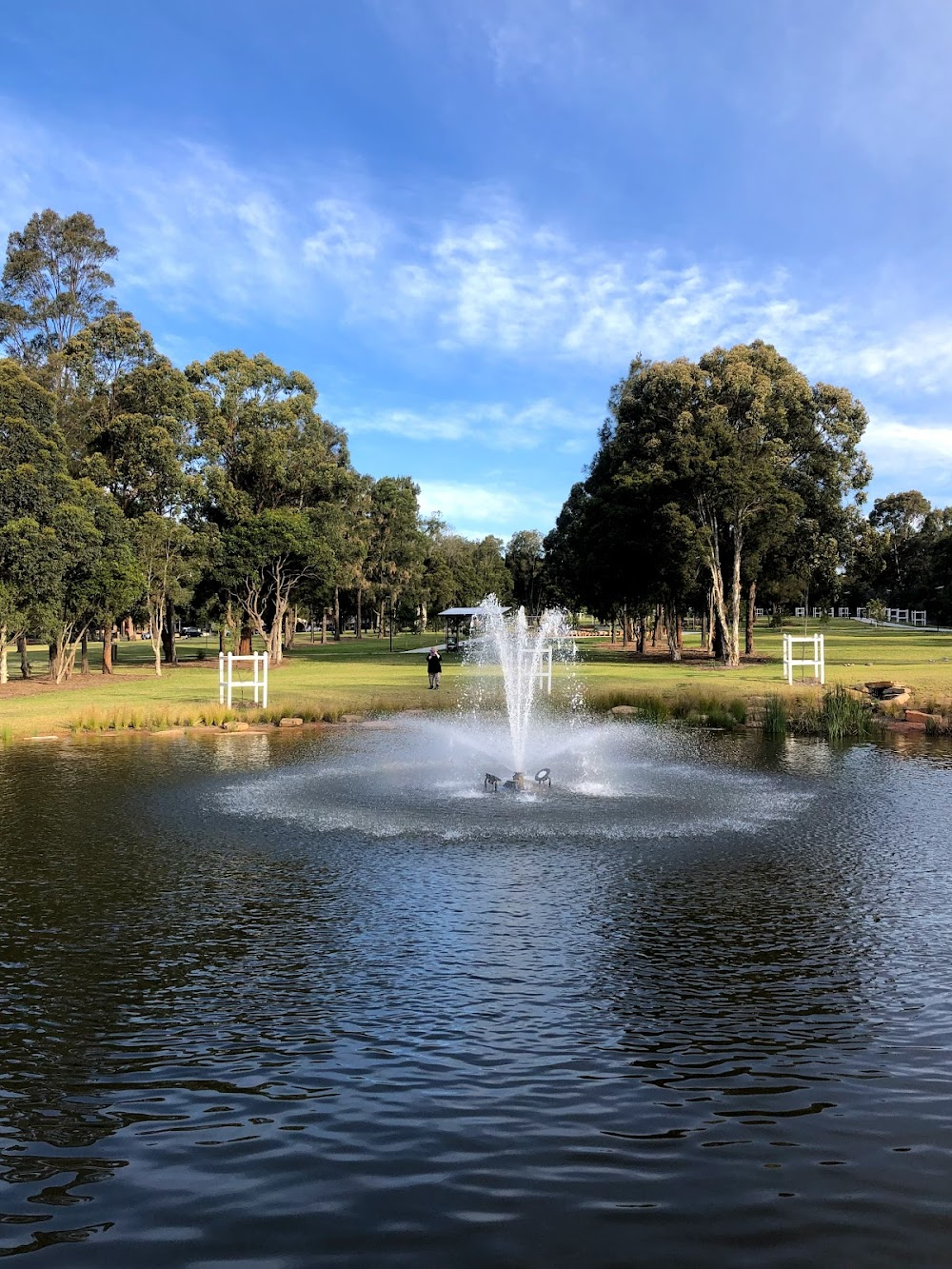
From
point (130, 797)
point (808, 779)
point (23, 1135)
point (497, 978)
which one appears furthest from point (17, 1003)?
point (808, 779)

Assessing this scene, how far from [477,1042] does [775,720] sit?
21636 millimetres

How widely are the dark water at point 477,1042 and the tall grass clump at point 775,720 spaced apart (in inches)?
Result: 457

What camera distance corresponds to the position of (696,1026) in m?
7.40

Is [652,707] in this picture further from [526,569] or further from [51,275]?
[526,569]

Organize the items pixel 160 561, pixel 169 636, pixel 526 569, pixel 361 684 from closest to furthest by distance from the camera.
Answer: pixel 361 684 < pixel 160 561 < pixel 169 636 < pixel 526 569

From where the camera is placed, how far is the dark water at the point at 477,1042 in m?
5.07

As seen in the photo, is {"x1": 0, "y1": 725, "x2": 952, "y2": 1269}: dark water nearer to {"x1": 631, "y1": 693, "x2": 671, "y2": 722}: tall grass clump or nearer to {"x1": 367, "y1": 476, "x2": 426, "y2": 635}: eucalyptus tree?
{"x1": 631, "y1": 693, "x2": 671, "y2": 722}: tall grass clump

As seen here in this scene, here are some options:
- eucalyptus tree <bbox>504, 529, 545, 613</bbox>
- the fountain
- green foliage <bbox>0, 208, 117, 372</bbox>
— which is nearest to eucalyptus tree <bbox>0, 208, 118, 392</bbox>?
green foliage <bbox>0, 208, 117, 372</bbox>

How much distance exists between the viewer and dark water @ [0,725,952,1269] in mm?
5066

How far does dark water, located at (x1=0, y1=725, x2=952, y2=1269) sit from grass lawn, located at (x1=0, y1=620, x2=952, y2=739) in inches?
605

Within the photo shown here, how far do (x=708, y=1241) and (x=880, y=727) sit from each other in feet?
78.6

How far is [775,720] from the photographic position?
27016mm

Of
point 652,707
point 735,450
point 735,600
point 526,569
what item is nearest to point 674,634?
point 735,600

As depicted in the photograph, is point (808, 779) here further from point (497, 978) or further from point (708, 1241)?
point (708, 1241)
